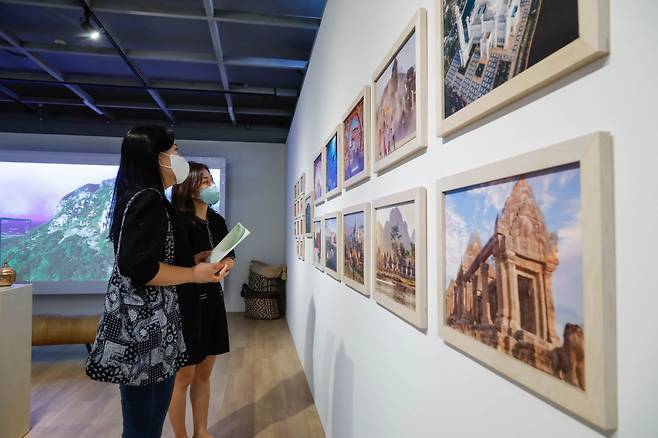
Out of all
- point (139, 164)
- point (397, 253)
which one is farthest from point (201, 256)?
point (397, 253)

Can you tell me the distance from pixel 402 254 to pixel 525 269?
1.75ft

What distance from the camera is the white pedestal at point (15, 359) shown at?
2129 mm

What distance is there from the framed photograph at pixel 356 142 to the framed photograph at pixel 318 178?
599 mm

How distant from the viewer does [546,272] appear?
1.81 feet

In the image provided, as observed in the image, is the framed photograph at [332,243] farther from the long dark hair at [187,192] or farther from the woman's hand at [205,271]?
the long dark hair at [187,192]

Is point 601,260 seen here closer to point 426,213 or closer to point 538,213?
point 538,213

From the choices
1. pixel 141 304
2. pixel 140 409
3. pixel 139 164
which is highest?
pixel 139 164

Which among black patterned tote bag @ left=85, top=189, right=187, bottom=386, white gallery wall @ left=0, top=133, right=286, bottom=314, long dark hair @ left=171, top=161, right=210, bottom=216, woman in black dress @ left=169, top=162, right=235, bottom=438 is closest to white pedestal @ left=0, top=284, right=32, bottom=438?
woman in black dress @ left=169, top=162, right=235, bottom=438

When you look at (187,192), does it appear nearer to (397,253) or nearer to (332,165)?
(332,165)

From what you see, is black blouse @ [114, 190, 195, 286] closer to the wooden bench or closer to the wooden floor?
the wooden floor

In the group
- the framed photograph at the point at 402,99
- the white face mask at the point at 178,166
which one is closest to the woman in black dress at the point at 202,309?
the white face mask at the point at 178,166

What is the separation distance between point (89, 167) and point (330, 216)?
5012 mm

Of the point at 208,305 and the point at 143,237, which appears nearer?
the point at 143,237

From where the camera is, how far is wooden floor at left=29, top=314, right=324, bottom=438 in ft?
7.98
